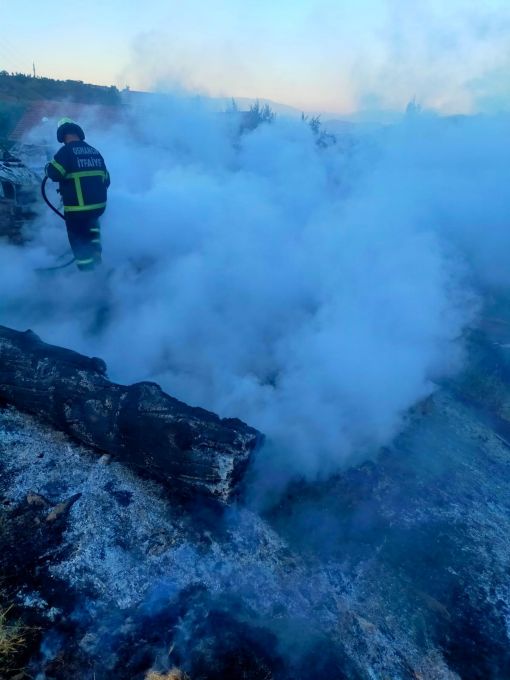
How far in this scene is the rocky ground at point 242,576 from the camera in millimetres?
2297

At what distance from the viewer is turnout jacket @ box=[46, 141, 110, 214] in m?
4.54

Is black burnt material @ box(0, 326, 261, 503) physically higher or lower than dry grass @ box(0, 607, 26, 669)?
higher

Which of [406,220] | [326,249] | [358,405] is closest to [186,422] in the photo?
[358,405]

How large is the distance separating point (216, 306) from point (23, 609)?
3.25m

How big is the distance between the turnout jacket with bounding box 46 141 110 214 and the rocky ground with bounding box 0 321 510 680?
238 centimetres

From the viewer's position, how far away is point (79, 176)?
4.62 metres

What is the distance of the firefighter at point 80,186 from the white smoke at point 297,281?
40cm

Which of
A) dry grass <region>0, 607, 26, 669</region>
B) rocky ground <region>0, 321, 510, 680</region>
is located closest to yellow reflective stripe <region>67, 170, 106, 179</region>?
rocky ground <region>0, 321, 510, 680</region>

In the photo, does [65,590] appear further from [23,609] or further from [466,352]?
[466,352]

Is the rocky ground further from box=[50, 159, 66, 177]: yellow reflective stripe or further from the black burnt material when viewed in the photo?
box=[50, 159, 66, 177]: yellow reflective stripe

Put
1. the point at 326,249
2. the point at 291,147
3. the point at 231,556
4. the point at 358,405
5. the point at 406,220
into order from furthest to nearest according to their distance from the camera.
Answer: the point at 291,147 → the point at 406,220 → the point at 326,249 → the point at 358,405 → the point at 231,556

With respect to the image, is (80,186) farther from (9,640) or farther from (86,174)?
(9,640)

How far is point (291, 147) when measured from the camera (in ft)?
24.7

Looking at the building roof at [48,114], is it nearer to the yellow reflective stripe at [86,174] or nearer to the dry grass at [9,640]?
the yellow reflective stripe at [86,174]
